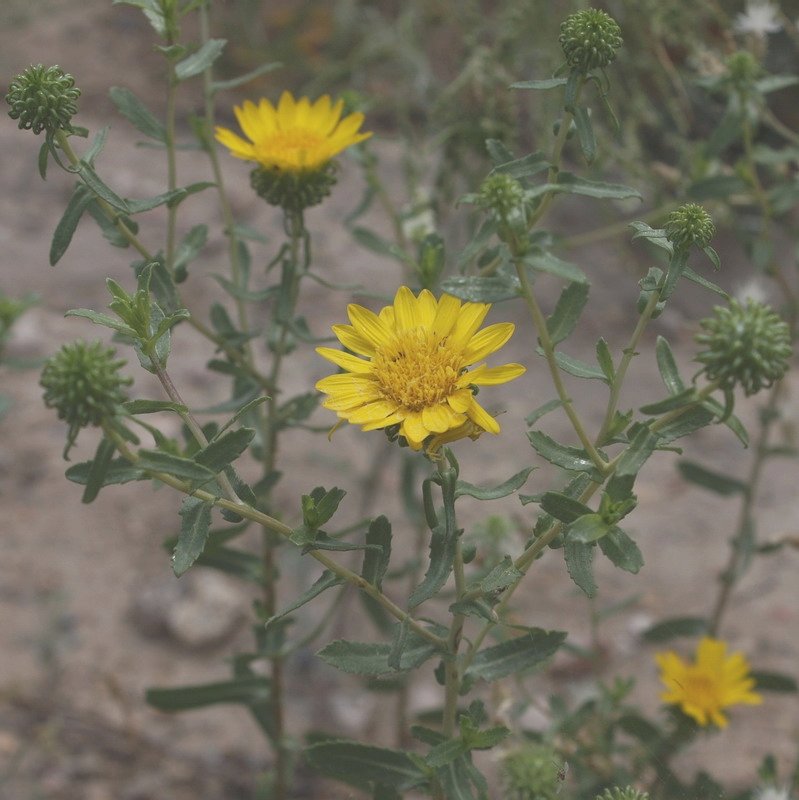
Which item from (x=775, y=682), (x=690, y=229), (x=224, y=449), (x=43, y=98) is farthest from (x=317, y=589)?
(x=775, y=682)

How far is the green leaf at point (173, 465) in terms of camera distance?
122 cm

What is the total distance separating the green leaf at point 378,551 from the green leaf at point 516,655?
8.5 inches

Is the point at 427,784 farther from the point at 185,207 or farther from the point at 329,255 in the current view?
the point at 185,207

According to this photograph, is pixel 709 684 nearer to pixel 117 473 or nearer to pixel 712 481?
pixel 712 481

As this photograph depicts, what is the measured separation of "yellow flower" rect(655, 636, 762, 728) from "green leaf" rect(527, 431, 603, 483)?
83cm

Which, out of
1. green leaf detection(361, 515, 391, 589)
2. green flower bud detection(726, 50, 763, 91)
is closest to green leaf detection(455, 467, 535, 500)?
green leaf detection(361, 515, 391, 589)

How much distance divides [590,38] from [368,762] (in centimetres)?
111

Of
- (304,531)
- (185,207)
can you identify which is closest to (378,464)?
(304,531)

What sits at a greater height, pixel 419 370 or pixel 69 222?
pixel 69 222

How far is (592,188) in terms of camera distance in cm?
145

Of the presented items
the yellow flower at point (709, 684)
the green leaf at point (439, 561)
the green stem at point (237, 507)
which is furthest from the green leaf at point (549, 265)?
the yellow flower at point (709, 684)

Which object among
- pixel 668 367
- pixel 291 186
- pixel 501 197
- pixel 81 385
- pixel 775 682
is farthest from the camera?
pixel 775 682

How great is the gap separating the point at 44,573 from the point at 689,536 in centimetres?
190

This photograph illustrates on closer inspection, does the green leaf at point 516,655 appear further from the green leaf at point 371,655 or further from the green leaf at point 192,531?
the green leaf at point 192,531
